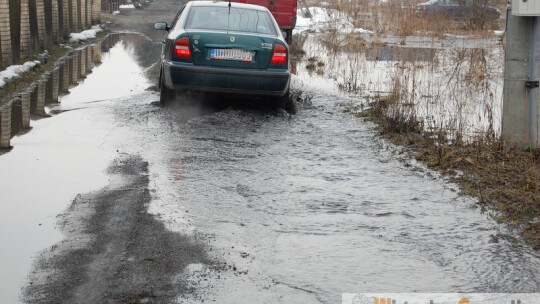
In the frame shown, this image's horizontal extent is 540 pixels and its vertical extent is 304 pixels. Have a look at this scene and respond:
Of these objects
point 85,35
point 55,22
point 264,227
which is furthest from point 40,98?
point 85,35

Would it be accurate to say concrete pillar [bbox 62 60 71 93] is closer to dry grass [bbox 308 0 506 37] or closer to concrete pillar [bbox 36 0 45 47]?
concrete pillar [bbox 36 0 45 47]

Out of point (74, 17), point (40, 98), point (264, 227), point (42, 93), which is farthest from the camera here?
point (74, 17)

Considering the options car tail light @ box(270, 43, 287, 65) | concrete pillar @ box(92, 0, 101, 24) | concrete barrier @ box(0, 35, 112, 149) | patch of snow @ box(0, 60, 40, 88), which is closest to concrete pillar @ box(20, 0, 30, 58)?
patch of snow @ box(0, 60, 40, 88)

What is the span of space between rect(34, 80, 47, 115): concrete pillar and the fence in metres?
0.83

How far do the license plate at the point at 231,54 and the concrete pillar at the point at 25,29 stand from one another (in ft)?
23.0

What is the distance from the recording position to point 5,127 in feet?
33.3

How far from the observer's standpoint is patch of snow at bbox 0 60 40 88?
13833mm

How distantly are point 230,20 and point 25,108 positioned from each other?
303 cm

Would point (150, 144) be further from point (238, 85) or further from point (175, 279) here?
point (175, 279)

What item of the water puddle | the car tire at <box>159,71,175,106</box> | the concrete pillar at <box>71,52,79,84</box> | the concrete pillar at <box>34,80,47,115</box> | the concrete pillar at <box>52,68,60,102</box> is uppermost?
the car tire at <box>159,71,175,106</box>

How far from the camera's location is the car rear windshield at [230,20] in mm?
11578

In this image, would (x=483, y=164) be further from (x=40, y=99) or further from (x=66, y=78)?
(x=66, y=78)

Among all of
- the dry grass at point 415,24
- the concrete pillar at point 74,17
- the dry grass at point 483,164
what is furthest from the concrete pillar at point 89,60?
the dry grass at point 415,24

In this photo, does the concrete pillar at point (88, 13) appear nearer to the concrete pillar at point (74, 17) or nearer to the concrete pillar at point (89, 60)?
the concrete pillar at point (74, 17)
